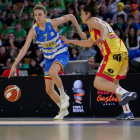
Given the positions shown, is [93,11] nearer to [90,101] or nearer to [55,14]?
[90,101]

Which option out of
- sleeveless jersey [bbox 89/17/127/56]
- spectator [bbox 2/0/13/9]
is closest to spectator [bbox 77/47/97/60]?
sleeveless jersey [bbox 89/17/127/56]

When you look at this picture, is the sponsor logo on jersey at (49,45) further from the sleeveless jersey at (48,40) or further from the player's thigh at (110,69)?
the player's thigh at (110,69)

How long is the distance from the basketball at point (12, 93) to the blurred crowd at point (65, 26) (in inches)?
79.8

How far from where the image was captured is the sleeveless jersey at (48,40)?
5840 millimetres

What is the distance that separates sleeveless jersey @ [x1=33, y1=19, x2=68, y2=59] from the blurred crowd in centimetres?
257

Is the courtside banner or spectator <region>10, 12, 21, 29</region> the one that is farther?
spectator <region>10, 12, 21, 29</region>

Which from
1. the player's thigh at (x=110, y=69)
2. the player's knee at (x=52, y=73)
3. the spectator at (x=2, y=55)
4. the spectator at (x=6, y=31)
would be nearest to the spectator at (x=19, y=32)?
the spectator at (x=6, y=31)

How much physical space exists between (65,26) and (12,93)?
4.84 metres

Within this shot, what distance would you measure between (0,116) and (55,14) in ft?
16.5

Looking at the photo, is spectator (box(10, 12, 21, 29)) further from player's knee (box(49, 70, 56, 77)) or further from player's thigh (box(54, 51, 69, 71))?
player's knee (box(49, 70, 56, 77))

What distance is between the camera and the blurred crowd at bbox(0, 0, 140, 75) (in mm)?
9484

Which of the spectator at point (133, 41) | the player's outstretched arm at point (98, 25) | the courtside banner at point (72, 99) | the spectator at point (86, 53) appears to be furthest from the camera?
the spectator at point (133, 41)


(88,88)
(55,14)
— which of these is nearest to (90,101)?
(88,88)

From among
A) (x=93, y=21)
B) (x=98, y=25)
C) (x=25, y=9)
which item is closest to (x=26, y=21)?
(x=25, y=9)
